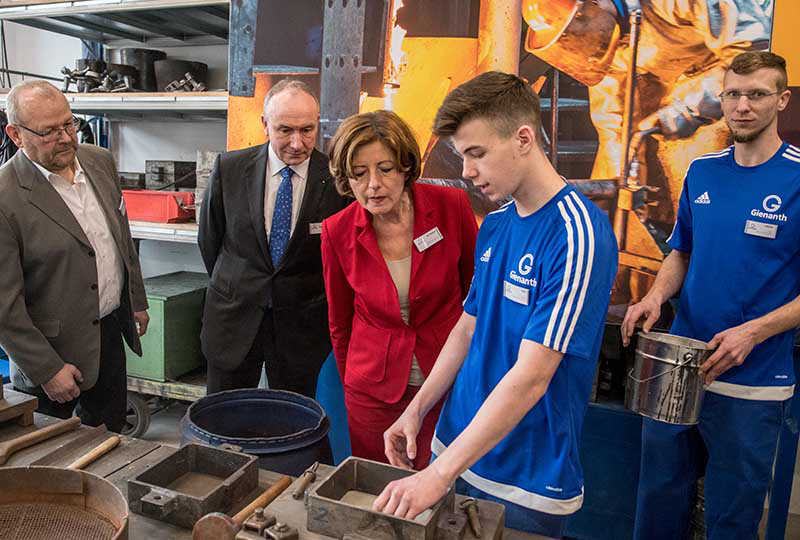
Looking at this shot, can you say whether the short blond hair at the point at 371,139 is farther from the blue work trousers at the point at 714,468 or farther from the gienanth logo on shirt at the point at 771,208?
the blue work trousers at the point at 714,468

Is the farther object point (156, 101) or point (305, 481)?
point (156, 101)

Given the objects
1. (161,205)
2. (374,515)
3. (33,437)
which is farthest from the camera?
(161,205)

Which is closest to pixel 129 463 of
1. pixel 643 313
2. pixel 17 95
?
pixel 17 95

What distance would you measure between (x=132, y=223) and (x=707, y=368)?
2.77m

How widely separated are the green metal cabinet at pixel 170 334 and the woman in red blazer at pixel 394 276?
6.04 ft

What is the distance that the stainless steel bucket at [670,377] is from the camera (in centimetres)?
170

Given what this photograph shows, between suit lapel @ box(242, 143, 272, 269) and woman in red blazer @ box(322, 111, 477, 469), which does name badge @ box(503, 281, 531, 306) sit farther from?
suit lapel @ box(242, 143, 272, 269)

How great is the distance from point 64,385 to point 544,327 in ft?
5.04

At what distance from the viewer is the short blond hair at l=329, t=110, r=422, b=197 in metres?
1.54

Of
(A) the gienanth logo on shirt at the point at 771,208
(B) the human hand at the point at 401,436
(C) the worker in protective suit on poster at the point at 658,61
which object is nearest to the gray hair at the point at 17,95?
(B) the human hand at the point at 401,436

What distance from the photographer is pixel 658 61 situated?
232 cm

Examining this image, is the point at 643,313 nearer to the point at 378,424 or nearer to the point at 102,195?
the point at 378,424

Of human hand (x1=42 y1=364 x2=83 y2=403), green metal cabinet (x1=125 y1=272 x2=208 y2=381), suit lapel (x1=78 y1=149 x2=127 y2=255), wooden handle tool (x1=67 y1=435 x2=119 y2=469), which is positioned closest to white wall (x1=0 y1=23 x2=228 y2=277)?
green metal cabinet (x1=125 y1=272 x2=208 y2=381)

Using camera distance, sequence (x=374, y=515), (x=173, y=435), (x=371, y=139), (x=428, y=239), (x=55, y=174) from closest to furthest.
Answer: (x=374, y=515), (x=371, y=139), (x=428, y=239), (x=55, y=174), (x=173, y=435)
